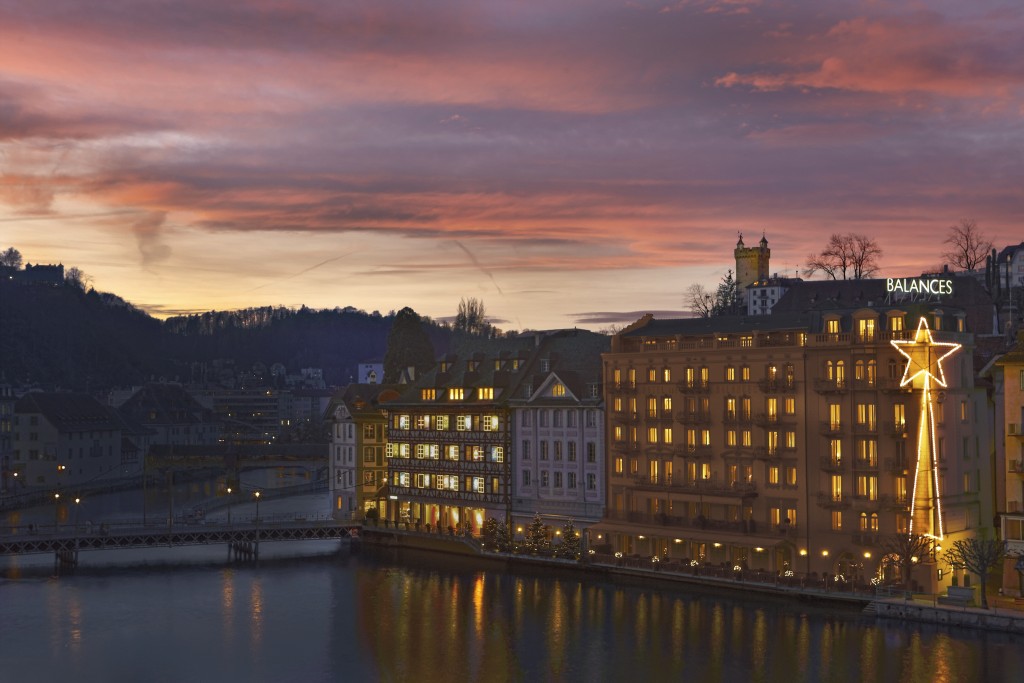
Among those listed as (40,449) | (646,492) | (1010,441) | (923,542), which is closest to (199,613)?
(646,492)

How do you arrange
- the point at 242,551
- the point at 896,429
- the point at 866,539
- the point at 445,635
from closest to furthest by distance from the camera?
the point at 445,635
the point at 896,429
the point at 866,539
the point at 242,551

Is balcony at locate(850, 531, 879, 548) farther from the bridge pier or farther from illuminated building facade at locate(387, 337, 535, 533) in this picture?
the bridge pier

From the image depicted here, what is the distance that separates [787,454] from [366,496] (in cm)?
5236

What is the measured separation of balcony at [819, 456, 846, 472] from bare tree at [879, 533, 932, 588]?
629cm

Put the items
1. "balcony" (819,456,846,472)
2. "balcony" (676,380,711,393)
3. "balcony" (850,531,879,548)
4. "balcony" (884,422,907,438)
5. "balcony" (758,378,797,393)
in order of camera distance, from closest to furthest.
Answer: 1. "balcony" (884,422,907,438)
2. "balcony" (850,531,879,548)
3. "balcony" (819,456,846,472)
4. "balcony" (758,378,797,393)
5. "balcony" (676,380,711,393)

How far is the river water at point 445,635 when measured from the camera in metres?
69.2

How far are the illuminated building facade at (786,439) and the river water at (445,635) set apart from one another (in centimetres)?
645

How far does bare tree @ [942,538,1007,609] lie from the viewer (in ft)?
262

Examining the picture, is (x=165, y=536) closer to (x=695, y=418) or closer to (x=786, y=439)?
(x=695, y=418)

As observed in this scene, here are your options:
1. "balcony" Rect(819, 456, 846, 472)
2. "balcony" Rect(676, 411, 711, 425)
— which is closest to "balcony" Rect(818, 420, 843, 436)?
"balcony" Rect(819, 456, 846, 472)

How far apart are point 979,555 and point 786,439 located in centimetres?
1681

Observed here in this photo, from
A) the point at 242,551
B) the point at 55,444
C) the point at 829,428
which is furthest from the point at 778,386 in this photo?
the point at 55,444

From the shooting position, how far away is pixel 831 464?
88562 millimetres

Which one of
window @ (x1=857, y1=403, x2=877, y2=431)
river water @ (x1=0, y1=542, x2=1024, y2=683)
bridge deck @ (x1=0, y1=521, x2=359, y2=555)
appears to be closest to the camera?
river water @ (x1=0, y1=542, x2=1024, y2=683)
